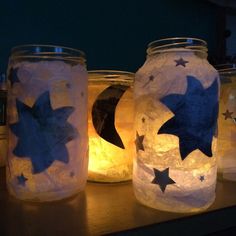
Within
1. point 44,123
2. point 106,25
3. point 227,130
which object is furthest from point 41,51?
point 106,25

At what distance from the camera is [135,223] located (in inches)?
14.3

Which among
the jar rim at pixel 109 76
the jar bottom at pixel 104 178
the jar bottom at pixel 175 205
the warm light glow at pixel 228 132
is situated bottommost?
the jar bottom at pixel 175 205

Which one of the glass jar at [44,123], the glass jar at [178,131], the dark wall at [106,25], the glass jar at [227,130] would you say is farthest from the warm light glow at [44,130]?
the dark wall at [106,25]

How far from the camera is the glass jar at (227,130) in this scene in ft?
1.72

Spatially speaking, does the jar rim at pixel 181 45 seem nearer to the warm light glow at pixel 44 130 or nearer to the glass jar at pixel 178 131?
the glass jar at pixel 178 131

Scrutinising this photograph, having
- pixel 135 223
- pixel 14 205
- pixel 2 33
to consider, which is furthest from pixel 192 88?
pixel 2 33

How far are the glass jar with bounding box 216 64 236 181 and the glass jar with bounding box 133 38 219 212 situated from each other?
13 centimetres

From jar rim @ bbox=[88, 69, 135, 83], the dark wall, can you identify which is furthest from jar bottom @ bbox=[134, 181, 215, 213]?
the dark wall

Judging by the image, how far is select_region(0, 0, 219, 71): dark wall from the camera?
91 cm

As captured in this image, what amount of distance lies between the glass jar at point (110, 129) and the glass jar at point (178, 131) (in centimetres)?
9

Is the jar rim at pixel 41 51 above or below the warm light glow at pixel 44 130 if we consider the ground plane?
above

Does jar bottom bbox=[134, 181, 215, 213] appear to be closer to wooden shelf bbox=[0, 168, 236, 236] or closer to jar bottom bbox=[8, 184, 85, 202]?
wooden shelf bbox=[0, 168, 236, 236]

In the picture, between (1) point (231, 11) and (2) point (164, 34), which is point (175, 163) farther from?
(1) point (231, 11)

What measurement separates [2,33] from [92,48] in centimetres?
29
